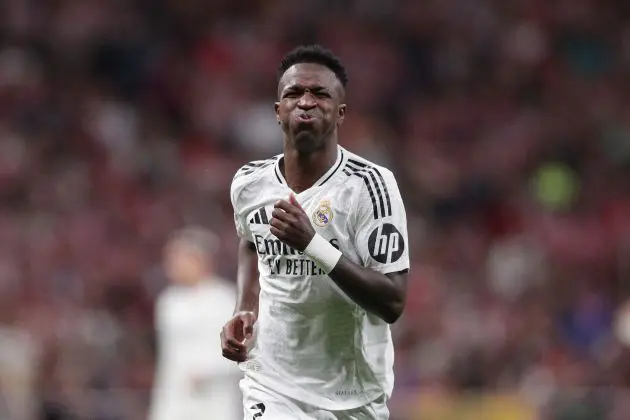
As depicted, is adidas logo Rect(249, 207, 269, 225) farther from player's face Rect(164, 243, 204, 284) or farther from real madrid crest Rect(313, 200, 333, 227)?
player's face Rect(164, 243, 204, 284)

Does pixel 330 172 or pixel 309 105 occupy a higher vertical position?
pixel 309 105

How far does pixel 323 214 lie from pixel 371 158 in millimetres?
8912

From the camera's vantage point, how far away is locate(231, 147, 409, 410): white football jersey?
5211mm

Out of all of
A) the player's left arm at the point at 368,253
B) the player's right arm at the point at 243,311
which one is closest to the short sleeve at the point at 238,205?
the player's right arm at the point at 243,311

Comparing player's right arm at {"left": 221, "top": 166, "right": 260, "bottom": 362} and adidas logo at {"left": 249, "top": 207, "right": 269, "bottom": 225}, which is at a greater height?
adidas logo at {"left": 249, "top": 207, "right": 269, "bottom": 225}

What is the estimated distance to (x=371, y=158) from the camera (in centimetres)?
1412

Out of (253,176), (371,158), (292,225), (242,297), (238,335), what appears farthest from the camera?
Result: (371,158)

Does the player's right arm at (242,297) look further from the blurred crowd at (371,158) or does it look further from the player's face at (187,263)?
the blurred crowd at (371,158)

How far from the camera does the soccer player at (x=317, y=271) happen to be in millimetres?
5184

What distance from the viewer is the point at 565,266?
13.6 m

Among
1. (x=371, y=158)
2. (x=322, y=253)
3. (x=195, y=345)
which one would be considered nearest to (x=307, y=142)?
(x=322, y=253)

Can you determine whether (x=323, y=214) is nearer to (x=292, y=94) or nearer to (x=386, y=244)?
(x=386, y=244)

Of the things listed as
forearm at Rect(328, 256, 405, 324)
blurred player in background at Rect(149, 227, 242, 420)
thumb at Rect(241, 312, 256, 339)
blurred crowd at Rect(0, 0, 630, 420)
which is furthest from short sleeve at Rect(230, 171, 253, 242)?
blurred crowd at Rect(0, 0, 630, 420)

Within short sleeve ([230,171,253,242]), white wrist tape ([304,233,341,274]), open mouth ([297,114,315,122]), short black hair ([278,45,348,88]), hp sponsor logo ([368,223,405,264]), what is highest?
short black hair ([278,45,348,88])
